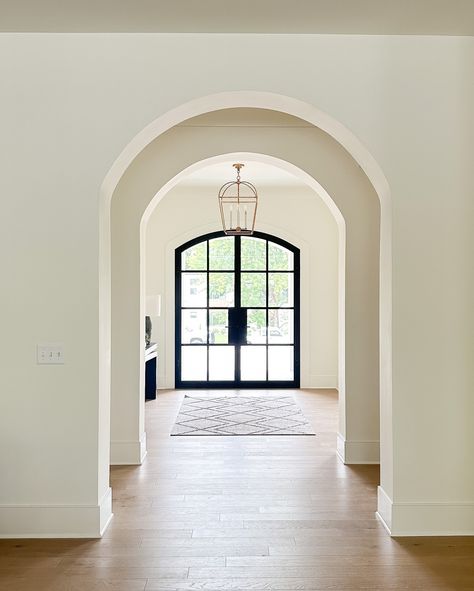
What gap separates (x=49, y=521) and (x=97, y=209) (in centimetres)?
177

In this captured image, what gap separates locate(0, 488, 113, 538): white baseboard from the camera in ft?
10.5

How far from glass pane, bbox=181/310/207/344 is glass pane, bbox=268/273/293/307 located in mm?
1068

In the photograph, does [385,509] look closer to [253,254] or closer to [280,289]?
[280,289]

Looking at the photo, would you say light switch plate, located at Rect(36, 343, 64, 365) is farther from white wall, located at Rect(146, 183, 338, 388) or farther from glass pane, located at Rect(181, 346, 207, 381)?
glass pane, located at Rect(181, 346, 207, 381)

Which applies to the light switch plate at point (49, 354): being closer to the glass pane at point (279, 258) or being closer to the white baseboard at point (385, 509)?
the white baseboard at point (385, 509)

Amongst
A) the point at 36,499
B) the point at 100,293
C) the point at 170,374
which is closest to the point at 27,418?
the point at 36,499

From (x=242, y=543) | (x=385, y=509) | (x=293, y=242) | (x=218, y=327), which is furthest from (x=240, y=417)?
(x=242, y=543)

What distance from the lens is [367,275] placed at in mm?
4723

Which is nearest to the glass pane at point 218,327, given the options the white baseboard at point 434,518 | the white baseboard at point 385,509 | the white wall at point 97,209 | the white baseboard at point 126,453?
the white baseboard at point 126,453

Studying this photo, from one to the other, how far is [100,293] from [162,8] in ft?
5.08

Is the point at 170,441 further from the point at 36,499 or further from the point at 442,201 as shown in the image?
the point at 442,201

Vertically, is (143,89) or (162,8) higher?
(162,8)

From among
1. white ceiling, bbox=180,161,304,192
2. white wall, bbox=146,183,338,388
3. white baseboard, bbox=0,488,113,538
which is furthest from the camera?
white wall, bbox=146,183,338,388

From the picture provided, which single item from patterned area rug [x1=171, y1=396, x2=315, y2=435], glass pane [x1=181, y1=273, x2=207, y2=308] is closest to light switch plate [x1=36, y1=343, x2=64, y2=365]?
patterned area rug [x1=171, y1=396, x2=315, y2=435]
